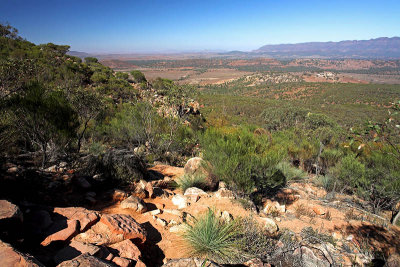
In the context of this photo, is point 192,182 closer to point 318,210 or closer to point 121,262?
point 318,210

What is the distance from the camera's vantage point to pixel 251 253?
146 inches

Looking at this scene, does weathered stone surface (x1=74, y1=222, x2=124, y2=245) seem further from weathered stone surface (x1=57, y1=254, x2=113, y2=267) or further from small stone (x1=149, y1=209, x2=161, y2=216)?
small stone (x1=149, y1=209, x2=161, y2=216)

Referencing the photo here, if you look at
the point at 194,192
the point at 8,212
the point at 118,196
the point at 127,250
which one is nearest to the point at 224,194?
the point at 194,192

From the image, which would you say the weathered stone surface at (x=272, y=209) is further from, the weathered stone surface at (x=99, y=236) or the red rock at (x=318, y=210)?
the weathered stone surface at (x=99, y=236)

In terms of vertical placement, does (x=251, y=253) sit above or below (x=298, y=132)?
above

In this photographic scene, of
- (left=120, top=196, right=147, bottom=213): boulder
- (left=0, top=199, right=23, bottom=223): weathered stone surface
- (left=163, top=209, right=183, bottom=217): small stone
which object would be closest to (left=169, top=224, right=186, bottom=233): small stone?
(left=163, top=209, right=183, bottom=217): small stone

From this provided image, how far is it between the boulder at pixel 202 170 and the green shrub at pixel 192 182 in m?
0.15

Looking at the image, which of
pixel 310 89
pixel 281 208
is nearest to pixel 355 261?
pixel 281 208

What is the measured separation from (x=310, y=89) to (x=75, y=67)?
85.6 m

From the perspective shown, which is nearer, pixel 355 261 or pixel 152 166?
pixel 355 261

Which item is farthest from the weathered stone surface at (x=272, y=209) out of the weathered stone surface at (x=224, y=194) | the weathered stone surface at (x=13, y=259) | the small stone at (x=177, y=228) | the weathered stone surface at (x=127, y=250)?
the weathered stone surface at (x=13, y=259)

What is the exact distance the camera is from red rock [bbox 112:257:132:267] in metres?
2.86

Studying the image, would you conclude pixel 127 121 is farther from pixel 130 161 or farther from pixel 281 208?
pixel 281 208

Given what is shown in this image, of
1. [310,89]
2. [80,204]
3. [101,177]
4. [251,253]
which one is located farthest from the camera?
[310,89]
